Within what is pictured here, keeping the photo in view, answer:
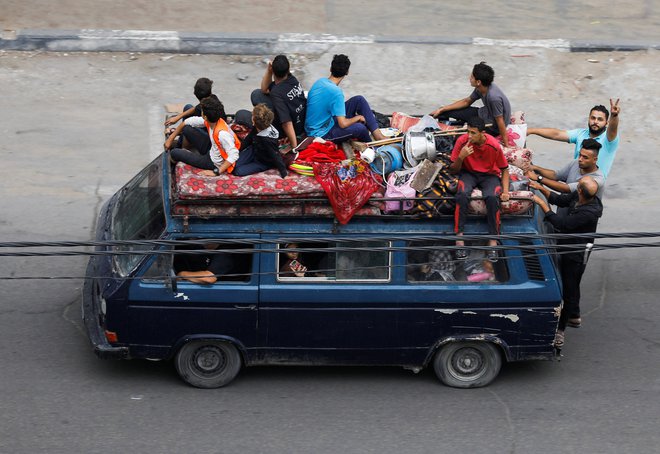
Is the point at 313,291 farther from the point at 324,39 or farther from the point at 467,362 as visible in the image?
the point at 324,39

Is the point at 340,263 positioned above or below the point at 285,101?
below

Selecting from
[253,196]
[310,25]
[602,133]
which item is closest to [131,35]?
[310,25]

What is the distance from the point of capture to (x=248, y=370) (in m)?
9.41

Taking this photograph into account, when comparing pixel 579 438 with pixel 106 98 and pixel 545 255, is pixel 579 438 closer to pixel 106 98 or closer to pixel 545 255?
pixel 545 255

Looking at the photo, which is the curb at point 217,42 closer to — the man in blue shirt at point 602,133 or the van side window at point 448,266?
the man in blue shirt at point 602,133

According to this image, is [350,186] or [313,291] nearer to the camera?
[350,186]

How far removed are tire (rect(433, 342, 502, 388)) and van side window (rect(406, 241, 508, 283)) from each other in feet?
2.09

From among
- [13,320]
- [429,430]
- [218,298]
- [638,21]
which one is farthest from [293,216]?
[638,21]

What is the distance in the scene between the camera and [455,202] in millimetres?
8586

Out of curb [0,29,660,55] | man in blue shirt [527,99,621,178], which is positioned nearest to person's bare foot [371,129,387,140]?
man in blue shirt [527,99,621,178]

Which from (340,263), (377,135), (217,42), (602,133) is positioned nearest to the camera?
(340,263)

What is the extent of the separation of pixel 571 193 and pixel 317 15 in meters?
9.02

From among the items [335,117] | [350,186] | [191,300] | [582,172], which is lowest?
[191,300]

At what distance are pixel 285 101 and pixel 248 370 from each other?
260 centimetres
